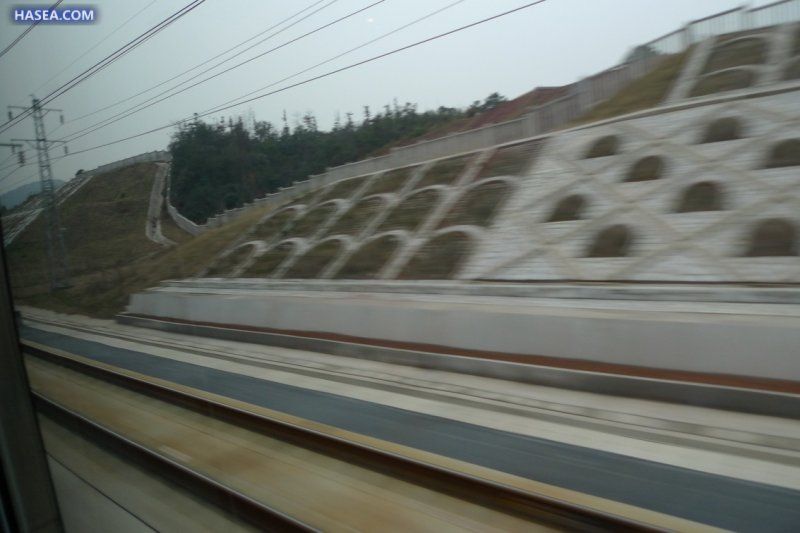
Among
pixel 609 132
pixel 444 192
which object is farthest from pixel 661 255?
pixel 444 192

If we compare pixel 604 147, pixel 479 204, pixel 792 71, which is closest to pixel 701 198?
pixel 604 147

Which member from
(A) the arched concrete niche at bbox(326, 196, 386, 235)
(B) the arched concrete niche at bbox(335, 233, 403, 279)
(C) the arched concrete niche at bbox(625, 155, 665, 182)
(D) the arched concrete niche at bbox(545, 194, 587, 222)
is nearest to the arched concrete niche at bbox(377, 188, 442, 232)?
(B) the arched concrete niche at bbox(335, 233, 403, 279)

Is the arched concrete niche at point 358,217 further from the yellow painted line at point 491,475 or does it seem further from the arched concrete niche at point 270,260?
the yellow painted line at point 491,475

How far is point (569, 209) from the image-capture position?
1411 cm

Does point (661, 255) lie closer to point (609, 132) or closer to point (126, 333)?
point (609, 132)

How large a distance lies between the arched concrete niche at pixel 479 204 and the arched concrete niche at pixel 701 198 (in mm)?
5022

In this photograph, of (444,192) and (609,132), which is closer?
(609,132)

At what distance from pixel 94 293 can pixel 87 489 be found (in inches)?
416

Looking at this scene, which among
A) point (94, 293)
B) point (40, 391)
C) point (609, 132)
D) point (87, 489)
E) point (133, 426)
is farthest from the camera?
point (609, 132)

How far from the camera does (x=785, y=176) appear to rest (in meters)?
10.6

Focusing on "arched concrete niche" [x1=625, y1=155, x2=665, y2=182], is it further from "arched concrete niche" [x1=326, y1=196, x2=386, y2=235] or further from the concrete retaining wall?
"arched concrete niche" [x1=326, y1=196, x2=386, y2=235]

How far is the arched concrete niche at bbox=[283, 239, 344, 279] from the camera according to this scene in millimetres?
17564

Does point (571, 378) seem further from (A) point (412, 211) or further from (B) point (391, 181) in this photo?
(B) point (391, 181)

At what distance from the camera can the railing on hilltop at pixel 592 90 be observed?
53.6ft
